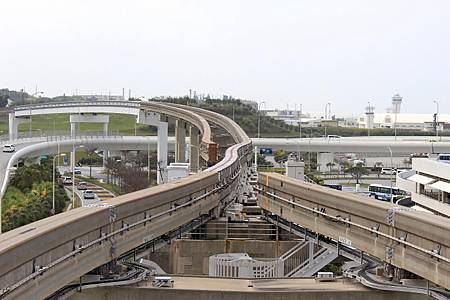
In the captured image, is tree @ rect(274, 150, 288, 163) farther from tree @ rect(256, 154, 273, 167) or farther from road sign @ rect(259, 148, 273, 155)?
road sign @ rect(259, 148, 273, 155)

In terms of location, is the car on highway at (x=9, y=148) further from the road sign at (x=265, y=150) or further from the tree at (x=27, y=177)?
the road sign at (x=265, y=150)

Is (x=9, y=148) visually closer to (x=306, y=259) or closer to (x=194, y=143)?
(x=194, y=143)

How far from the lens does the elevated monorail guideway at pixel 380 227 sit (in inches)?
398

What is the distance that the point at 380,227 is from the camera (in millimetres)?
12039

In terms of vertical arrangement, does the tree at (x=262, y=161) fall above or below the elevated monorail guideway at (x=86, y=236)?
below

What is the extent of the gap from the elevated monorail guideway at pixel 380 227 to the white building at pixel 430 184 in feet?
73.3

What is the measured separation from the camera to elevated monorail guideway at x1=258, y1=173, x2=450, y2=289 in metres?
10.1

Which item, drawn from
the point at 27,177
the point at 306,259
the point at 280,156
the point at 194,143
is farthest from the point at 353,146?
the point at 306,259

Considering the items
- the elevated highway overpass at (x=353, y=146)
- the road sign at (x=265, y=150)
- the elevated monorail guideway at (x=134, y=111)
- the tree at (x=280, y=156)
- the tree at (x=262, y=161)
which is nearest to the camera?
the elevated monorail guideway at (x=134, y=111)

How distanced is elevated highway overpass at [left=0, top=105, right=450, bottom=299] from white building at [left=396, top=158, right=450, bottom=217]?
23030 mm

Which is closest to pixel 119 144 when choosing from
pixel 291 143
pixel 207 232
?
pixel 291 143

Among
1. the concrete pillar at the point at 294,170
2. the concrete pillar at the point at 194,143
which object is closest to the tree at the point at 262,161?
the concrete pillar at the point at 194,143

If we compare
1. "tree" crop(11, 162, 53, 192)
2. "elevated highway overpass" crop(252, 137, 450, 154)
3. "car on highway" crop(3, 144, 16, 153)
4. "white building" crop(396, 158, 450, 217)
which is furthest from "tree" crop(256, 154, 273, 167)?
"tree" crop(11, 162, 53, 192)

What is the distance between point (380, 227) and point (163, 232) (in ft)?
15.0
